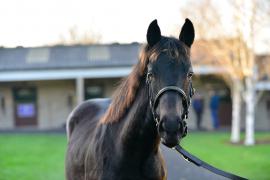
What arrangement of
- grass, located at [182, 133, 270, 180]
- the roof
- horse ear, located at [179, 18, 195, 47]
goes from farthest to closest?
1. the roof
2. grass, located at [182, 133, 270, 180]
3. horse ear, located at [179, 18, 195, 47]

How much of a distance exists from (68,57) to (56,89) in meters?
2.22

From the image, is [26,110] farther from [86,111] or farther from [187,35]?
[187,35]

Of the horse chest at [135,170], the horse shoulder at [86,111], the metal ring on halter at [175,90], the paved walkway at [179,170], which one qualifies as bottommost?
the paved walkway at [179,170]

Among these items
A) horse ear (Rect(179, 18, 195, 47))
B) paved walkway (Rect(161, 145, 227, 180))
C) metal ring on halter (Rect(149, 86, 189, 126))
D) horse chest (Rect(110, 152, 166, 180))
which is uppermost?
horse ear (Rect(179, 18, 195, 47))

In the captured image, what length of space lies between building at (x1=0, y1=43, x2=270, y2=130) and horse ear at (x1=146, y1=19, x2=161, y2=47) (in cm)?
2291

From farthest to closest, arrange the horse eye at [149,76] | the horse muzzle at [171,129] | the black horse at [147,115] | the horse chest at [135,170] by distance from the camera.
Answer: the horse chest at [135,170] → the horse eye at [149,76] → the black horse at [147,115] → the horse muzzle at [171,129]

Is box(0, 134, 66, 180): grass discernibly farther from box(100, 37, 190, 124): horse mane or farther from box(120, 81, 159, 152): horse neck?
→ box(120, 81, 159, 152): horse neck

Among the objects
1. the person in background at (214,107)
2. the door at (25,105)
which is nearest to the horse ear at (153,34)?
the person in background at (214,107)

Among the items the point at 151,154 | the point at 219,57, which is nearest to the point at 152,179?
the point at 151,154

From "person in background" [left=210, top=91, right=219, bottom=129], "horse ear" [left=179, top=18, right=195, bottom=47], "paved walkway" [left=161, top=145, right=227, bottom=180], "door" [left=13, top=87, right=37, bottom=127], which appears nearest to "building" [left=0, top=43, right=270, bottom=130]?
"door" [left=13, top=87, right=37, bottom=127]

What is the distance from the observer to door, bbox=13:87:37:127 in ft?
92.7

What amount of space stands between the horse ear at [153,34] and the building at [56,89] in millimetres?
22914

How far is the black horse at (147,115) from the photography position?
119 inches

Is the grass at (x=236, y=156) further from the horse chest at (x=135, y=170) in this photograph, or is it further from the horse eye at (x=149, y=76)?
the horse eye at (x=149, y=76)
